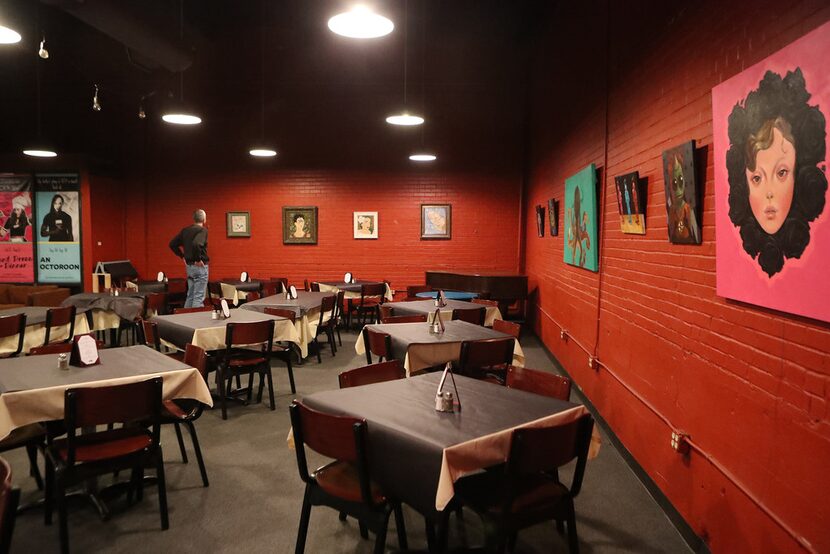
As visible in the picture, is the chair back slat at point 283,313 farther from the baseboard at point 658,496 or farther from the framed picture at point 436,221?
the framed picture at point 436,221

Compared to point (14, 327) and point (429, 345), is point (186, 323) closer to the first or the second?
point (14, 327)

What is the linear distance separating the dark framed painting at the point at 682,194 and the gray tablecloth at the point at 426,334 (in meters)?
1.65

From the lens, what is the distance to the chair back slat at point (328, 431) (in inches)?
91.2

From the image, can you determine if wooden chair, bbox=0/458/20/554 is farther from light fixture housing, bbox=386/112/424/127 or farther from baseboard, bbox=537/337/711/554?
light fixture housing, bbox=386/112/424/127

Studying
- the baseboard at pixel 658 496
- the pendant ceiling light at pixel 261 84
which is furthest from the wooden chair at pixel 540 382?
the pendant ceiling light at pixel 261 84

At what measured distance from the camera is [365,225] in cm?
1045

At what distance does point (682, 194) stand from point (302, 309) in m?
4.16

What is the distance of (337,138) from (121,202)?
4.26m

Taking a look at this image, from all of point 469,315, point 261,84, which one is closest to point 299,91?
point 261,84

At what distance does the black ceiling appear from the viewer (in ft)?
29.1

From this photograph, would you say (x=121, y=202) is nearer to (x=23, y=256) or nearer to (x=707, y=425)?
(x=23, y=256)

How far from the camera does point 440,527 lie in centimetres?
242

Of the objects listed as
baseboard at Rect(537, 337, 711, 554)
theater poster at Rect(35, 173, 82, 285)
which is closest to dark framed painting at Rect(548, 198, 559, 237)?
baseboard at Rect(537, 337, 711, 554)

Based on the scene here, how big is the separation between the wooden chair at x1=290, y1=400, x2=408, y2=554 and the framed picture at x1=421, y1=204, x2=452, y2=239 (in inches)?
313
